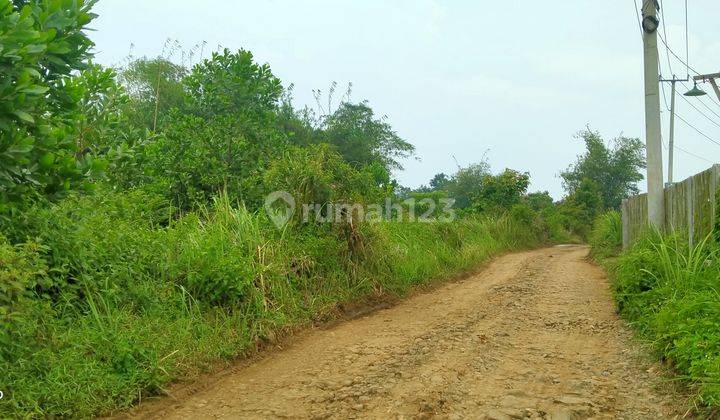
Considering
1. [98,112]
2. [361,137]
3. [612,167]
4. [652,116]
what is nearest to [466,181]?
[612,167]

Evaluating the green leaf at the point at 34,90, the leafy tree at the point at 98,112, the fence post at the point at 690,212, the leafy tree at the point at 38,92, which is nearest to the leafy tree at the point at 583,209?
the fence post at the point at 690,212

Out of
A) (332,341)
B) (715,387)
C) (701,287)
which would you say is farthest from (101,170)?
(701,287)

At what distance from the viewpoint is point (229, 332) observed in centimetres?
662

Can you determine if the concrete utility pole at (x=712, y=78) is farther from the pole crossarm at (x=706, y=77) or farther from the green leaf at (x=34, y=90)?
the green leaf at (x=34, y=90)

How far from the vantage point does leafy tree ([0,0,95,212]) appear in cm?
421

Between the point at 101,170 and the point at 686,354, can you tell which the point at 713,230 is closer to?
the point at 686,354

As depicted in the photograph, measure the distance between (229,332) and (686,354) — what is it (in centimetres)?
426

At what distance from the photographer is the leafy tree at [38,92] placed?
4211 mm

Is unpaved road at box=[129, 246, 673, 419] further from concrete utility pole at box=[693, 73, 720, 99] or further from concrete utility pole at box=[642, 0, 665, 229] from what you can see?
concrete utility pole at box=[693, 73, 720, 99]

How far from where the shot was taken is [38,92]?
4234mm

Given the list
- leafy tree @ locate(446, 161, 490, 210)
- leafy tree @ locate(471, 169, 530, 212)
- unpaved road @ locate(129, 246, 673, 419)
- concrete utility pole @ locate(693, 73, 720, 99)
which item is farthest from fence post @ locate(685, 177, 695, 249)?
leafy tree @ locate(446, 161, 490, 210)

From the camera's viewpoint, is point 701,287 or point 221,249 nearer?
point 701,287

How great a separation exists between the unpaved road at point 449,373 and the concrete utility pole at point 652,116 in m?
2.79

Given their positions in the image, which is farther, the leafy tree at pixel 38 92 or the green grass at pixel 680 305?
the green grass at pixel 680 305
